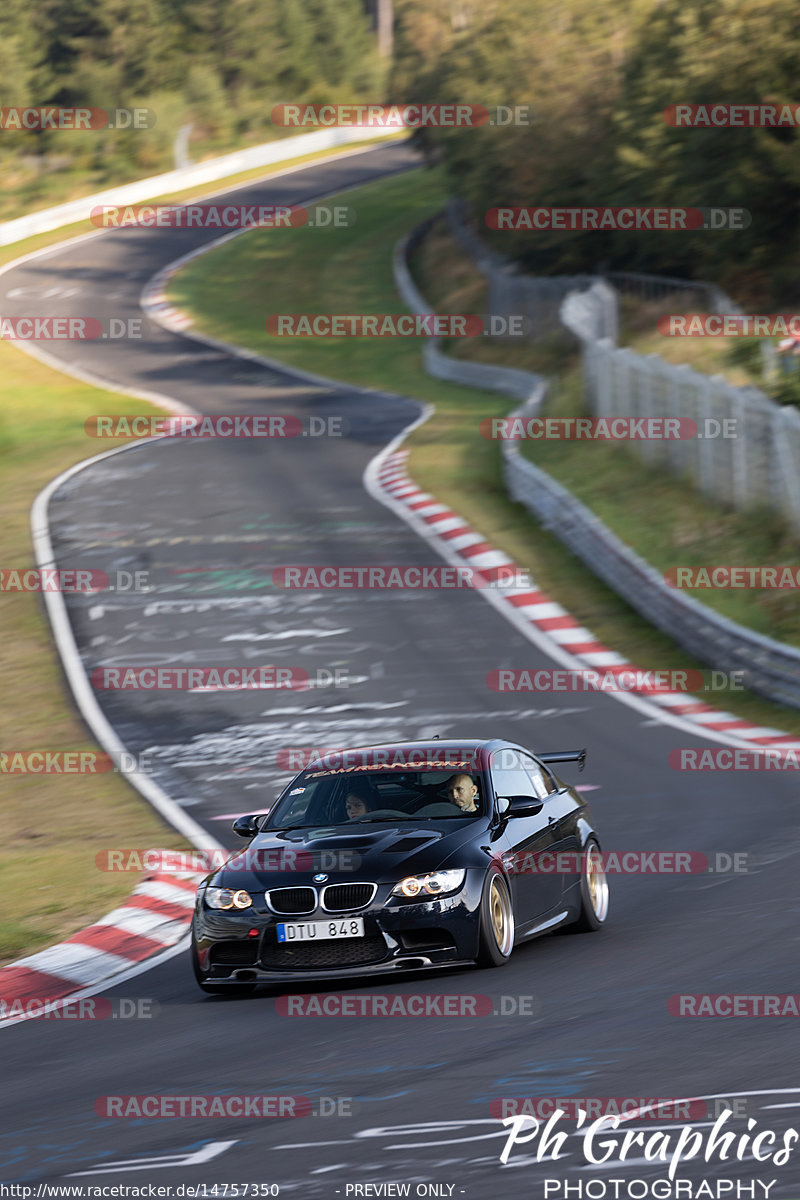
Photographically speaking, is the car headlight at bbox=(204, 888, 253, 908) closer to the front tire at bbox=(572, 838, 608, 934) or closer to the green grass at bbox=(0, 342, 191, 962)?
the green grass at bbox=(0, 342, 191, 962)

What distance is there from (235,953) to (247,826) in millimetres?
1079

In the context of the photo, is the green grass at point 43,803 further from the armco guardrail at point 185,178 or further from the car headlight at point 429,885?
the armco guardrail at point 185,178

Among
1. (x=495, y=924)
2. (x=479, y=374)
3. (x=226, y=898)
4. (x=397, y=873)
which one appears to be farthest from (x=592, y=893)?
(x=479, y=374)

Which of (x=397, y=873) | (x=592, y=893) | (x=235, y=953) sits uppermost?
(x=397, y=873)

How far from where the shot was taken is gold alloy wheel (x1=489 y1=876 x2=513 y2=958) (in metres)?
9.45

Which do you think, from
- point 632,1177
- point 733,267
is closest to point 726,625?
point 632,1177

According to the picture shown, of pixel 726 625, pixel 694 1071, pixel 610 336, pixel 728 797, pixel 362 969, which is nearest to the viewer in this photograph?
pixel 694 1071

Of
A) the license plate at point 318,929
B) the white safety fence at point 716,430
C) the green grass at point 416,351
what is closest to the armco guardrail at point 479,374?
the green grass at point 416,351

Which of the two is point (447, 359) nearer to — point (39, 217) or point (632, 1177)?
point (39, 217)

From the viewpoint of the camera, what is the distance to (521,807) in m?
10.0

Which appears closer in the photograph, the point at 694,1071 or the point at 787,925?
the point at 694,1071

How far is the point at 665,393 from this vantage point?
2548 centimetres

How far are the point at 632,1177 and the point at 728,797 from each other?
8.92m

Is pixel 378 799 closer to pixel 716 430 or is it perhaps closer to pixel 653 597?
pixel 653 597
